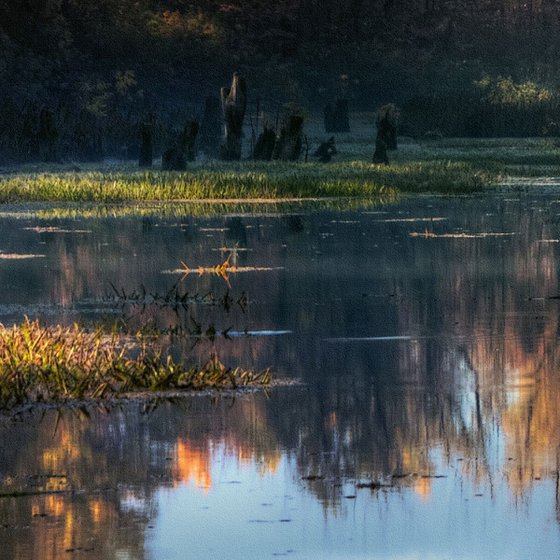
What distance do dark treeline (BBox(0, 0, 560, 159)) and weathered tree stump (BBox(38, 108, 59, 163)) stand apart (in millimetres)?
16019

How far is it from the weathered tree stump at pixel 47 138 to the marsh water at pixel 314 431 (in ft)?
163

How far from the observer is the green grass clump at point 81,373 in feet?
39.9

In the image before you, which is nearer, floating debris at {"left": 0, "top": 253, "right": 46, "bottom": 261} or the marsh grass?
floating debris at {"left": 0, "top": 253, "right": 46, "bottom": 261}

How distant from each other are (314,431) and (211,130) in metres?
84.2

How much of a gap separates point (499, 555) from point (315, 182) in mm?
40394

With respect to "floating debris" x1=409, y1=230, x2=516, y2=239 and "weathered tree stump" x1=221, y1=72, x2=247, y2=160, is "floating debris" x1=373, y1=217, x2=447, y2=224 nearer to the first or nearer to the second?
"floating debris" x1=409, y1=230, x2=516, y2=239

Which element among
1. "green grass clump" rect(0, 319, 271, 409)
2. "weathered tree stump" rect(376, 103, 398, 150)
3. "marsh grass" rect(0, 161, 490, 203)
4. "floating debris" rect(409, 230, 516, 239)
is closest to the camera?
"green grass clump" rect(0, 319, 271, 409)

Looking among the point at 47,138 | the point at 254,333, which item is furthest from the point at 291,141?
the point at 254,333

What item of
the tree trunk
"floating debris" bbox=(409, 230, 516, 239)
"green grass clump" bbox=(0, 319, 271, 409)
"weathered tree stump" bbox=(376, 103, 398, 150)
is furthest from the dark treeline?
"green grass clump" bbox=(0, 319, 271, 409)

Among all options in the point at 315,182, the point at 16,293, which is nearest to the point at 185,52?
the point at 315,182

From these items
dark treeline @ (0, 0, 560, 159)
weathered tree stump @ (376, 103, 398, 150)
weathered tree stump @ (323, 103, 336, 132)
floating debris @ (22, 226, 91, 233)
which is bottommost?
floating debris @ (22, 226, 91, 233)

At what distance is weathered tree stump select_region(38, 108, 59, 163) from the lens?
237ft

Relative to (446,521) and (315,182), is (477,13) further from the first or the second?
(446,521)

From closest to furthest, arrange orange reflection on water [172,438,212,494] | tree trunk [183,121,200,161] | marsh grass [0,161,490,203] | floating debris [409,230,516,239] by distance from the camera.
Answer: orange reflection on water [172,438,212,494]
floating debris [409,230,516,239]
marsh grass [0,161,490,203]
tree trunk [183,121,200,161]
